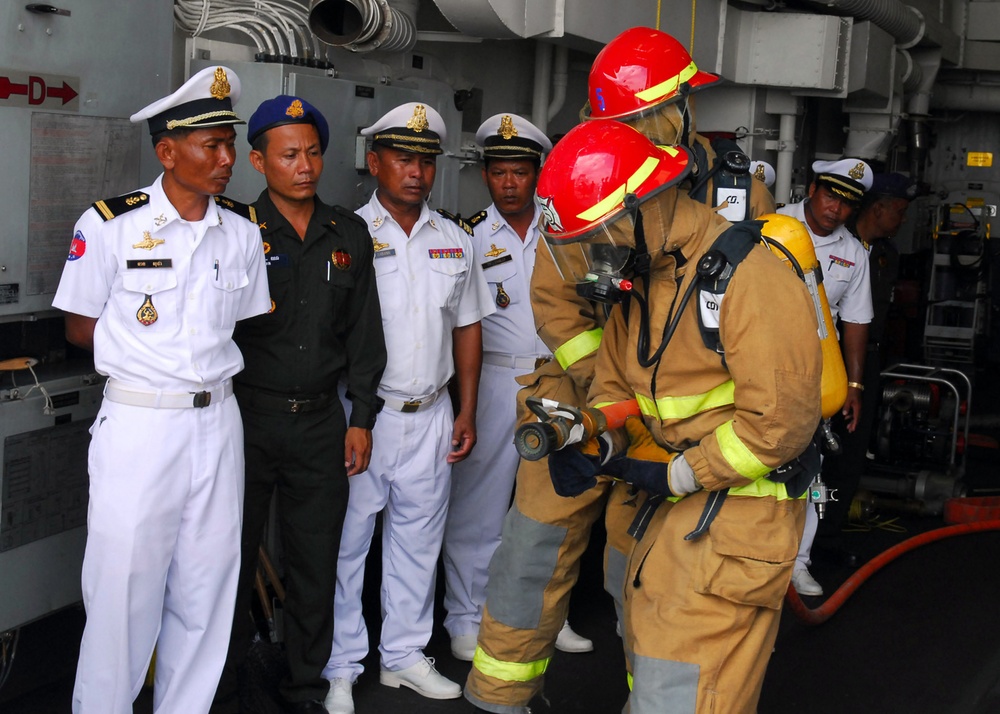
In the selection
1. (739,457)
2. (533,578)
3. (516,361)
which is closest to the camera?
(739,457)

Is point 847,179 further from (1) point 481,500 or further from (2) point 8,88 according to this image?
(2) point 8,88

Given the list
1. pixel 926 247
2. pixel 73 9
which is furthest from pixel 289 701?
pixel 926 247

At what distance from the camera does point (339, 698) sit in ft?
11.9

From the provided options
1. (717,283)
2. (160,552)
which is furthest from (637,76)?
(160,552)

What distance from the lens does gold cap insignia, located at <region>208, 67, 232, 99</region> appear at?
3084 mm

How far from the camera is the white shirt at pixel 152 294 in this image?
2.94 metres

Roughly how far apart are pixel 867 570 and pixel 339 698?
275 centimetres

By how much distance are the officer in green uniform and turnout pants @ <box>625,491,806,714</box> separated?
1228 mm

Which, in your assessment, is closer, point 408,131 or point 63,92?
point 63,92

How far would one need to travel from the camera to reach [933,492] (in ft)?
21.1

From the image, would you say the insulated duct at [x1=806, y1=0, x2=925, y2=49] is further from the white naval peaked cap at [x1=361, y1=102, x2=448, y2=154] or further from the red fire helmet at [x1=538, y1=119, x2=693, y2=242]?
the red fire helmet at [x1=538, y1=119, x2=693, y2=242]

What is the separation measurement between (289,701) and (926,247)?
9.67 m

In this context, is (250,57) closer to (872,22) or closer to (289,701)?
(289,701)

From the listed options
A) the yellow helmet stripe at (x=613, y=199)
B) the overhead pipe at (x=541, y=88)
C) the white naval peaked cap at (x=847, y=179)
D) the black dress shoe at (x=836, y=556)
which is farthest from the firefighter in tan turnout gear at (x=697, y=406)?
the black dress shoe at (x=836, y=556)
